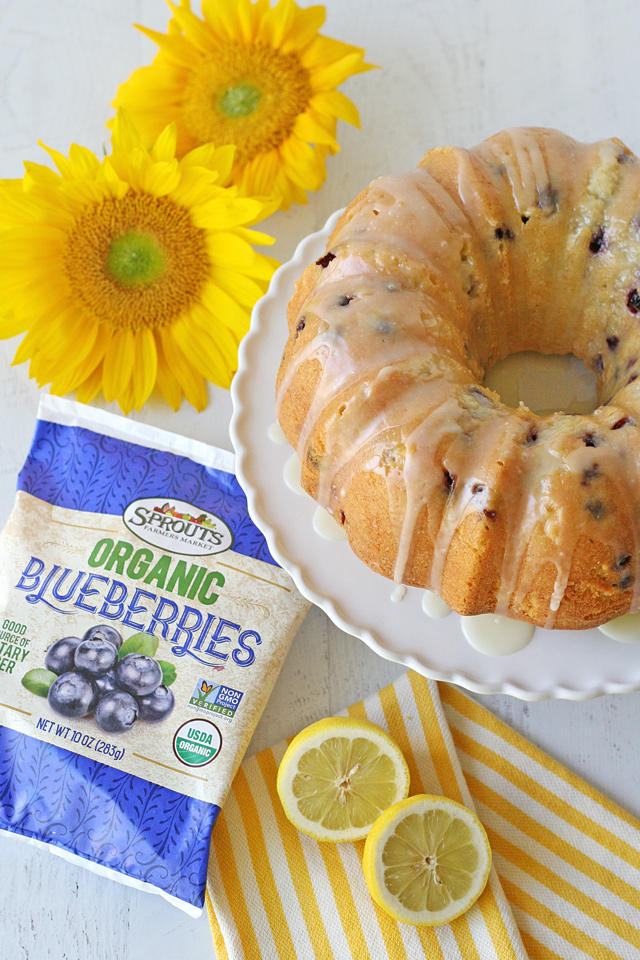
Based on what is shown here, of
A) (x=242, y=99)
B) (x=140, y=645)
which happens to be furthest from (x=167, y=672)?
(x=242, y=99)

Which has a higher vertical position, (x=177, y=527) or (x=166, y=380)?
(x=166, y=380)

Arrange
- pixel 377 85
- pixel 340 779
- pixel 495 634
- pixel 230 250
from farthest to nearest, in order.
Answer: pixel 377 85 → pixel 230 250 → pixel 340 779 → pixel 495 634

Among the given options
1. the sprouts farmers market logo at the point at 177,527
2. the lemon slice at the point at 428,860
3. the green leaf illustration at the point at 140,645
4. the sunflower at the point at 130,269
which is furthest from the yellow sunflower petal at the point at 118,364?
the lemon slice at the point at 428,860

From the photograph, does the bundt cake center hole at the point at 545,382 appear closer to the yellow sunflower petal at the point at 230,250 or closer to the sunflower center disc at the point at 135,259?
the yellow sunflower petal at the point at 230,250

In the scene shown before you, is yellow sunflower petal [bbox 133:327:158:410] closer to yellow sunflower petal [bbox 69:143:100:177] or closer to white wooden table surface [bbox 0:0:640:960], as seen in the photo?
white wooden table surface [bbox 0:0:640:960]

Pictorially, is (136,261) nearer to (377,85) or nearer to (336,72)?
(336,72)

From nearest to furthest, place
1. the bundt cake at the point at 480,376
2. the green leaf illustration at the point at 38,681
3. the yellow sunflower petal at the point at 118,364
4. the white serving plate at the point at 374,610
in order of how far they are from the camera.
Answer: the bundt cake at the point at 480,376 < the white serving plate at the point at 374,610 < the green leaf illustration at the point at 38,681 < the yellow sunflower petal at the point at 118,364
